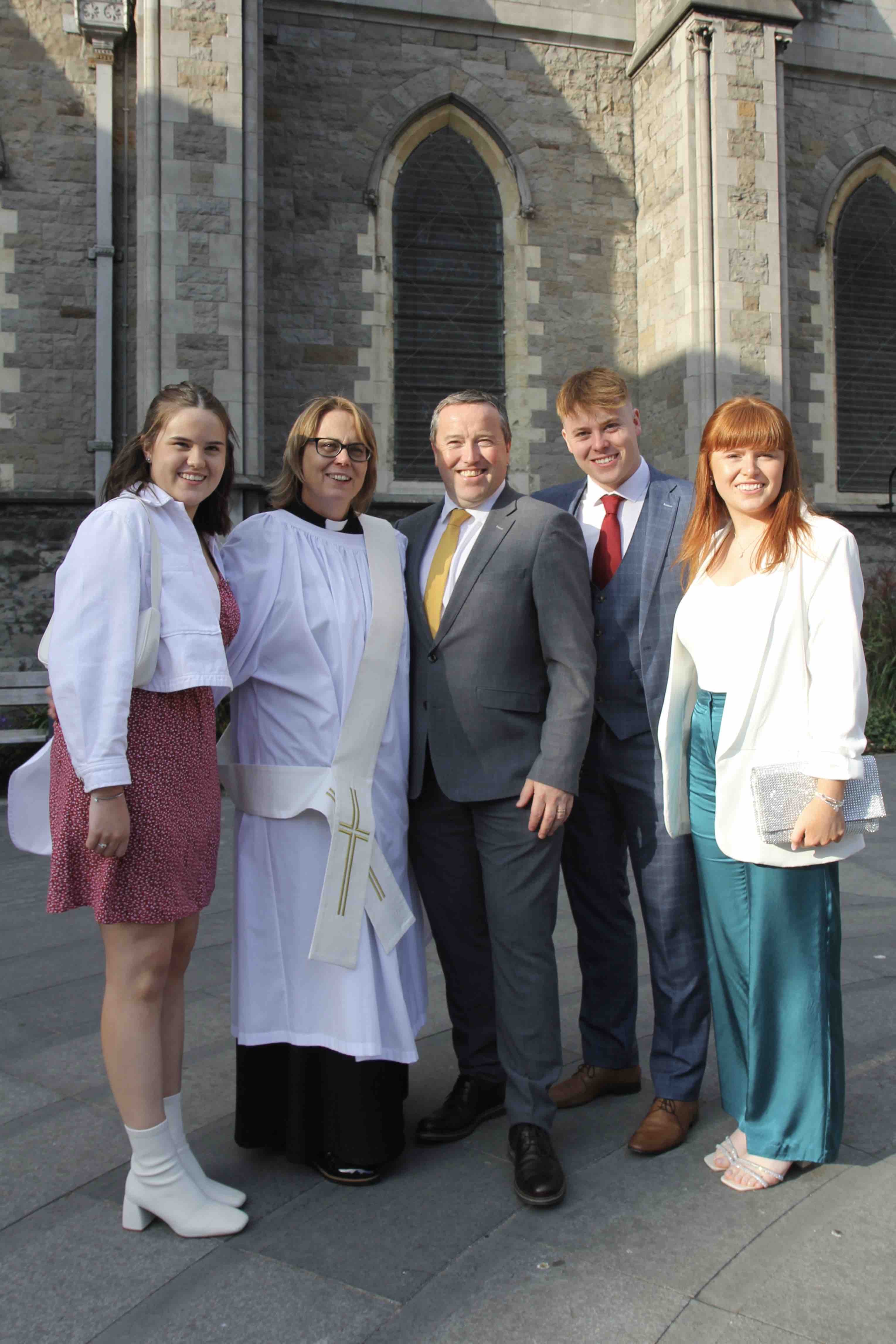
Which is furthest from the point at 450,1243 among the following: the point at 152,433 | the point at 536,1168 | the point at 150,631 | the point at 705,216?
the point at 705,216

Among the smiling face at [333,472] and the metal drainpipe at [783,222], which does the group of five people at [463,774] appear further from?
the metal drainpipe at [783,222]

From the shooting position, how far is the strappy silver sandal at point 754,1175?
2.44 m

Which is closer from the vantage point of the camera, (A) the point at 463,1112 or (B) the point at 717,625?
(B) the point at 717,625

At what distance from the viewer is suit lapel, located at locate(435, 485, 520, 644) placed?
271cm

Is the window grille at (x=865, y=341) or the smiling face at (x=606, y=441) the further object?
the window grille at (x=865, y=341)

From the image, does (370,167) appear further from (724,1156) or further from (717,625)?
(724,1156)

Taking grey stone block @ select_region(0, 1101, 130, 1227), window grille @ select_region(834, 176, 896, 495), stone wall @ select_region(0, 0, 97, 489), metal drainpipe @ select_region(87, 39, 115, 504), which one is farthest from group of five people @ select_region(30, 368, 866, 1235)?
window grille @ select_region(834, 176, 896, 495)

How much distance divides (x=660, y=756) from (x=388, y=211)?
10206 mm

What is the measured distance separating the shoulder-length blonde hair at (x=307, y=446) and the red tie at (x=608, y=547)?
0.65 metres

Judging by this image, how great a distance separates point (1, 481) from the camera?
1046 centimetres

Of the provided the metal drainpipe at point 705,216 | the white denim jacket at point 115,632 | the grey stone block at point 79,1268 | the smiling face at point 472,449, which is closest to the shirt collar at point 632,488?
the smiling face at point 472,449

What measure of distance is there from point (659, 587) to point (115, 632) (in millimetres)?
1416

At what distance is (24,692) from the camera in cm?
864

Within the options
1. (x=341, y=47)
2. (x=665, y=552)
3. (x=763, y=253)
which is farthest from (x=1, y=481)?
(x=665, y=552)
